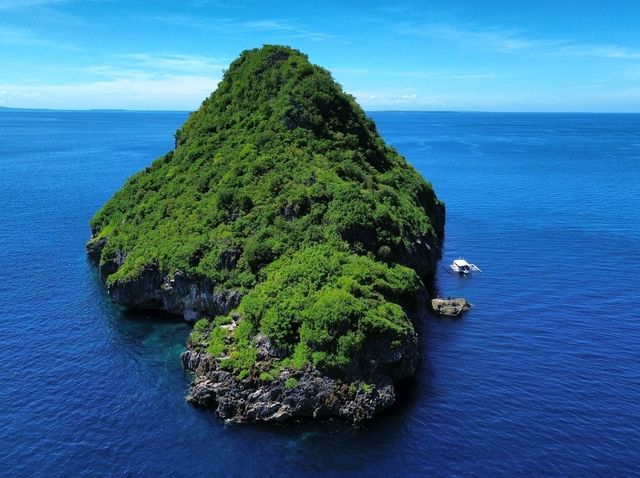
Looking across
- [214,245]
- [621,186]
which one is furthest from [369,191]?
[621,186]

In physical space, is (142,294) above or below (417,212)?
below

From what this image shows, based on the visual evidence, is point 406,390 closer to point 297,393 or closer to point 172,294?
point 297,393

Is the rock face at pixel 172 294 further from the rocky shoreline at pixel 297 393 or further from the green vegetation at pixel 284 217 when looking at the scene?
the rocky shoreline at pixel 297 393

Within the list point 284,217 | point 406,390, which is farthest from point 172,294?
point 406,390

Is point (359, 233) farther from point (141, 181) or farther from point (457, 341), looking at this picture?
point (141, 181)

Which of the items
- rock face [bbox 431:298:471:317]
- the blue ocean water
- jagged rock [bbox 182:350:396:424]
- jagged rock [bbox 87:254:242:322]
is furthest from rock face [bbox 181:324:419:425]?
rock face [bbox 431:298:471:317]
